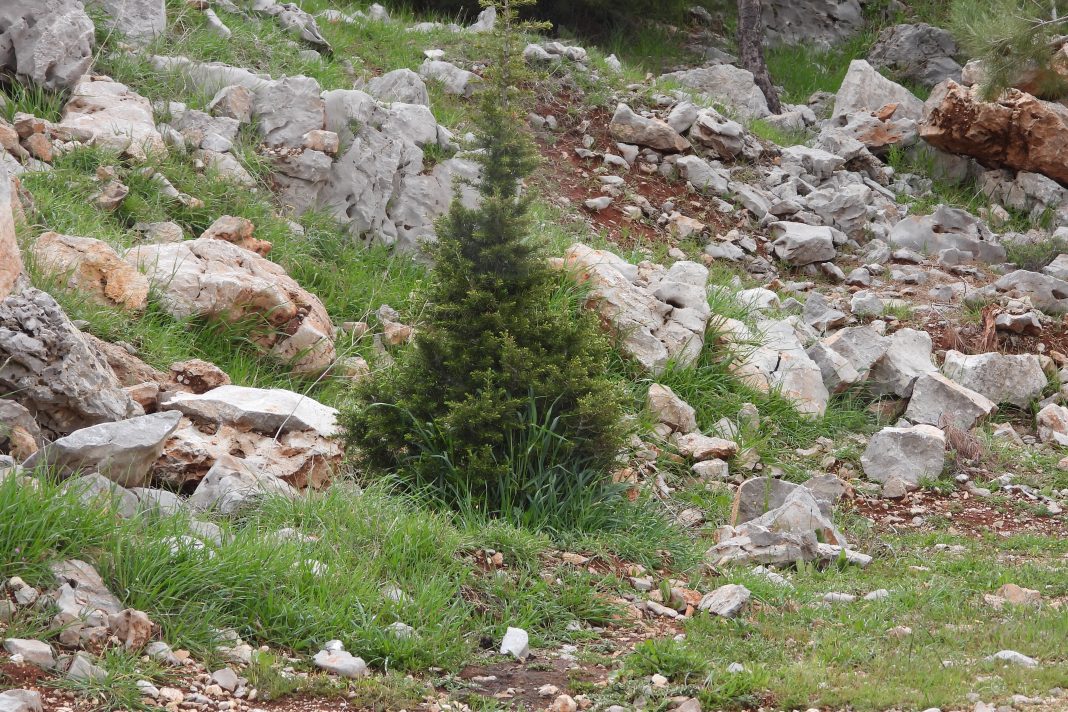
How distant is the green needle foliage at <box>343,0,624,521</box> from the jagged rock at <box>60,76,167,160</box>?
11.1ft

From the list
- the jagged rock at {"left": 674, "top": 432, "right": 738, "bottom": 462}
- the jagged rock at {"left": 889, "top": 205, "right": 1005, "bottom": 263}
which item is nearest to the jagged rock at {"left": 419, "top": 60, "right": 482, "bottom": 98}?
the jagged rock at {"left": 889, "top": 205, "right": 1005, "bottom": 263}

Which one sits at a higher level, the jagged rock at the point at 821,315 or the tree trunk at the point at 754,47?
the tree trunk at the point at 754,47

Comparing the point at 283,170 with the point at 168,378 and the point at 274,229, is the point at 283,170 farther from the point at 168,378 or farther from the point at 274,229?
the point at 168,378

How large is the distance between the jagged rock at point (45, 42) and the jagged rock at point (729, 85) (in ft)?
28.6

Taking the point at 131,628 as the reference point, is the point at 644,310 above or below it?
below

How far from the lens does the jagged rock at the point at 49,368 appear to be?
4.69m

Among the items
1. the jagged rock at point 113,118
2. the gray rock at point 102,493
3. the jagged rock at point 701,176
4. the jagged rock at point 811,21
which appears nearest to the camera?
the gray rock at point 102,493

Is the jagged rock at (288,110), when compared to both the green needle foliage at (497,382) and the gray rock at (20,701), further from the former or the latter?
the gray rock at (20,701)

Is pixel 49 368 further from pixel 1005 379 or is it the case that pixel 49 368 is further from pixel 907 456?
pixel 1005 379

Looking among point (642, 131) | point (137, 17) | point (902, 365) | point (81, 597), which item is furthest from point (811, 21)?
point (81, 597)

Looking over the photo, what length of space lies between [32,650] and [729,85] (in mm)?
13745

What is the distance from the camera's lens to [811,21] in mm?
20109

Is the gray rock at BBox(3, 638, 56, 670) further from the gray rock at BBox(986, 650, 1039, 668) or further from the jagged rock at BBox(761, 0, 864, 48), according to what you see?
the jagged rock at BBox(761, 0, 864, 48)

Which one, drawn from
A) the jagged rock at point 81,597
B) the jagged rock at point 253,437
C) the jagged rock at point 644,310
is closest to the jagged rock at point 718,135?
the jagged rock at point 644,310
